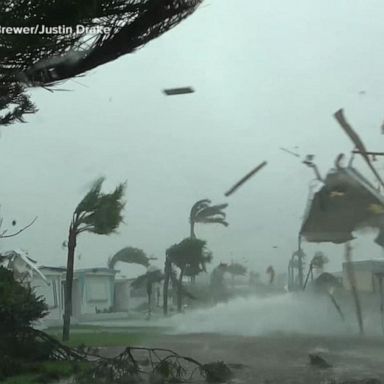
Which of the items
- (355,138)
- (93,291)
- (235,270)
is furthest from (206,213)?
(93,291)

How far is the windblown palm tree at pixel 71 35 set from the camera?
31.9 feet

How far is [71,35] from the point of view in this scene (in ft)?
33.2

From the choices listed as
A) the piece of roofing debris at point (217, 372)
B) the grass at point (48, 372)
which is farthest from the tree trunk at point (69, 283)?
the piece of roofing debris at point (217, 372)

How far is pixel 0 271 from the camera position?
15992 mm

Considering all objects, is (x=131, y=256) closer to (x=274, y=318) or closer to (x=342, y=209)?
(x=274, y=318)

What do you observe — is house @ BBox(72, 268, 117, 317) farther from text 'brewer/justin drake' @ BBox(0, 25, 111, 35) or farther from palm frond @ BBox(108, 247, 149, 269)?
text 'brewer/justin drake' @ BBox(0, 25, 111, 35)

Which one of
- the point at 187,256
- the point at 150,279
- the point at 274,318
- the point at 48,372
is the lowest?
the point at 48,372

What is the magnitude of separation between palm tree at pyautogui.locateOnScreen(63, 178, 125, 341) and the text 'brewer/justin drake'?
3.16 metres

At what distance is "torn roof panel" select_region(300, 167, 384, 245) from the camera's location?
35.8ft

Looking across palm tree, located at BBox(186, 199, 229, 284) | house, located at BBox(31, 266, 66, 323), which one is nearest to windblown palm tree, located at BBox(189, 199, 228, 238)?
palm tree, located at BBox(186, 199, 229, 284)

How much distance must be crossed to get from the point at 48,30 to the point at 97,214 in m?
4.47

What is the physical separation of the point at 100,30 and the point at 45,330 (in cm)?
632

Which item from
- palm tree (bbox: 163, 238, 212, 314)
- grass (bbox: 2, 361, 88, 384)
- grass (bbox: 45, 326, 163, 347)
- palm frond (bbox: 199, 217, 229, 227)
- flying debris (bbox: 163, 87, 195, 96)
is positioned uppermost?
flying debris (bbox: 163, 87, 195, 96)

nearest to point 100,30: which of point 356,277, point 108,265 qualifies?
point 356,277
